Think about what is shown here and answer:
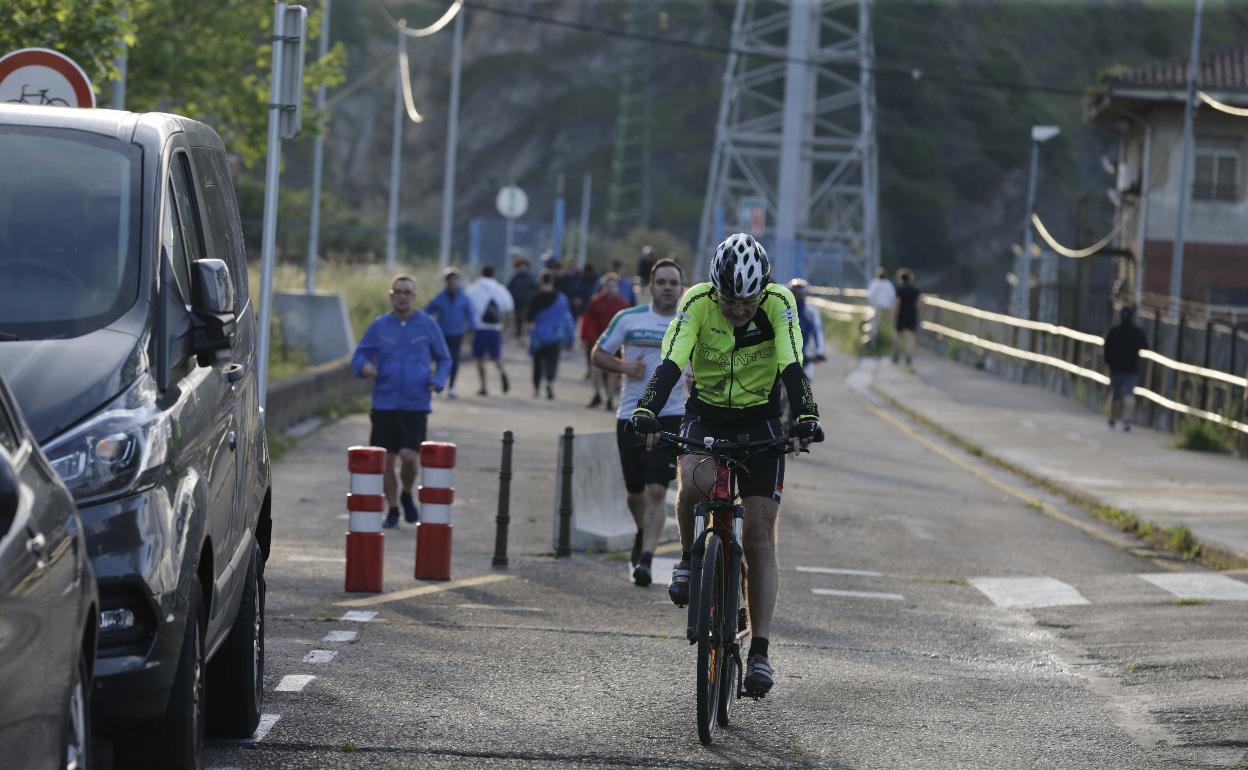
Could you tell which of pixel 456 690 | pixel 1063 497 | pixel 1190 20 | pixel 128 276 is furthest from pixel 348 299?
pixel 1190 20

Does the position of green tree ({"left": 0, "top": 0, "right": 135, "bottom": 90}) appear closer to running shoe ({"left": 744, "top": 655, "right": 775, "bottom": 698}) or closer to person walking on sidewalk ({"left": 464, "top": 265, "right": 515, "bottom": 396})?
running shoe ({"left": 744, "top": 655, "right": 775, "bottom": 698})

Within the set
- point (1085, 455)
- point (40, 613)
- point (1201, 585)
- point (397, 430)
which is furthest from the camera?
point (1085, 455)

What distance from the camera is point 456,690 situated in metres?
8.79

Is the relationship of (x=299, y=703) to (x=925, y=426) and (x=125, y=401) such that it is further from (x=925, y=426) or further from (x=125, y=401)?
(x=925, y=426)

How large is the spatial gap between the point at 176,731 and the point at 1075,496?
594 inches

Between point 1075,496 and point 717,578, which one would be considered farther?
point 1075,496

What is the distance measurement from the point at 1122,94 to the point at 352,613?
41.3 metres

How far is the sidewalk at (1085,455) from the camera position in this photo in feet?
59.0

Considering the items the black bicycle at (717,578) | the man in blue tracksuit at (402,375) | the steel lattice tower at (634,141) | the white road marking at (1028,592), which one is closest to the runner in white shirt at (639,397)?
the white road marking at (1028,592)

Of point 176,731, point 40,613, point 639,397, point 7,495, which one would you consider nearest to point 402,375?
point 639,397

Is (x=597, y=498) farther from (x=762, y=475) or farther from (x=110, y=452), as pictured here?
(x=110, y=452)

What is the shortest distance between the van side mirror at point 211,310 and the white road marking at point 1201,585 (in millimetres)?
8378

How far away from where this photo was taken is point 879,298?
43.9 m

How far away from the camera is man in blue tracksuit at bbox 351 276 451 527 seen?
15492 millimetres
